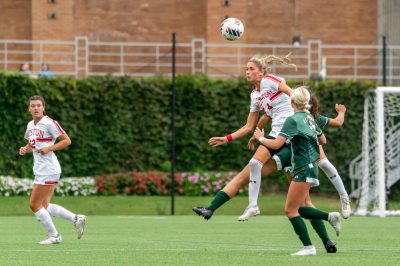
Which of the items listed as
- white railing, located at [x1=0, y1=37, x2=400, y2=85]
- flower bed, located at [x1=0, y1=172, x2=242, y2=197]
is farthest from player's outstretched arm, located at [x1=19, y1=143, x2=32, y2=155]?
white railing, located at [x1=0, y1=37, x2=400, y2=85]

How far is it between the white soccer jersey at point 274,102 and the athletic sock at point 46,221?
318 cm

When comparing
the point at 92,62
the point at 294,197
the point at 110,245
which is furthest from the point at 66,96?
the point at 294,197

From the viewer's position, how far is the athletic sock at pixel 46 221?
638 inches

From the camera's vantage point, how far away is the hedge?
31.7 metres

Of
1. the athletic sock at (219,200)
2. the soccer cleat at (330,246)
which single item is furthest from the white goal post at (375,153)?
the soccer cleat at (330,246)

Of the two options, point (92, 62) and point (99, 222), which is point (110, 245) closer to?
point (99, 222)

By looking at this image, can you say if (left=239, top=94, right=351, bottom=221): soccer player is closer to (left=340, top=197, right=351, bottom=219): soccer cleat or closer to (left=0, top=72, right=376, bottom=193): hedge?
(left=340, top=197, right=351, bottom=219): soccer cleat

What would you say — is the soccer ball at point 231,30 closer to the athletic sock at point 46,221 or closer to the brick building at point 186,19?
the athletic sock at point 46,221

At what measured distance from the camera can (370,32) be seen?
42.6 meters

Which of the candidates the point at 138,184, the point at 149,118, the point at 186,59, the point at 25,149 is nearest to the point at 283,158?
the point at 25,149

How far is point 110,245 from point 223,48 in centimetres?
2553

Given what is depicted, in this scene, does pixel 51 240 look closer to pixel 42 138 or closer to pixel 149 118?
pixel 42 138

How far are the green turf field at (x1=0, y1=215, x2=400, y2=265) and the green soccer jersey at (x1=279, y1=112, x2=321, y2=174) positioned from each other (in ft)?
3.49

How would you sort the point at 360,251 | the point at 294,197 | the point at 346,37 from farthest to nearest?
the point at 346,37 < the point at 360,251 < the point at 294,197
